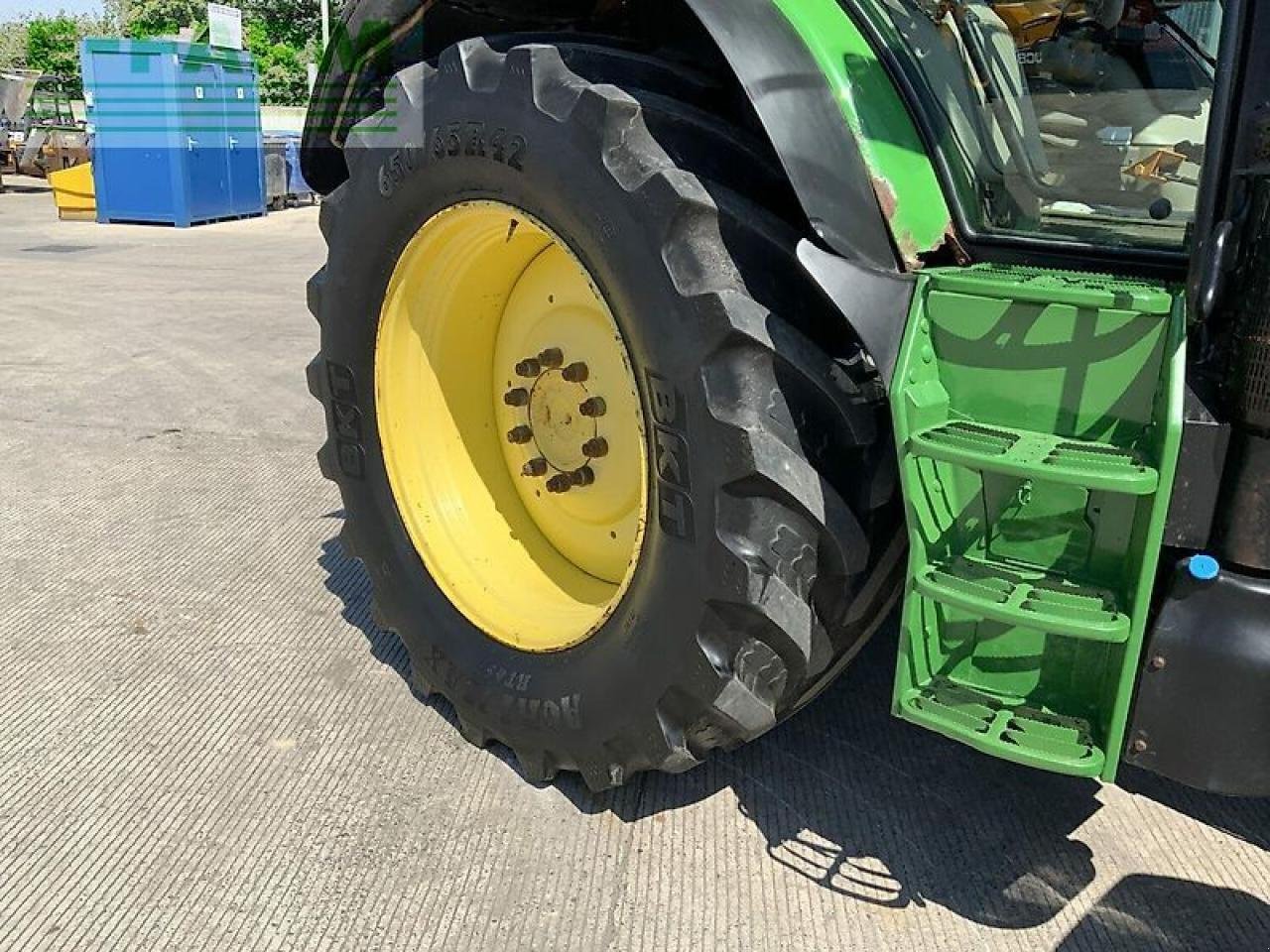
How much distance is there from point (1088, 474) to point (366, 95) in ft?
6.49

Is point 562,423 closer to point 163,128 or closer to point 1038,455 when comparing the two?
point 1038,455

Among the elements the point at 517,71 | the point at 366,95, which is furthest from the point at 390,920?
the point at 366,95

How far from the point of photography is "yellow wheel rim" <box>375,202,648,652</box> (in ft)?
7.84

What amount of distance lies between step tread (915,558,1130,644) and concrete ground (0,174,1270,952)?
2.24ft

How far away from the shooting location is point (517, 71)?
196cm

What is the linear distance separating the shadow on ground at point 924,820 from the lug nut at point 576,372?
2.65 feet

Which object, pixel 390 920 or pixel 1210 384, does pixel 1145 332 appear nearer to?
pixel 1210 384

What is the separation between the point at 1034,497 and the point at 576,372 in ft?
3.54

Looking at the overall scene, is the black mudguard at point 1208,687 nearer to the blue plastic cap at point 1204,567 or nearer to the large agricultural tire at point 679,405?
the blue plastic cap at point 1204,567

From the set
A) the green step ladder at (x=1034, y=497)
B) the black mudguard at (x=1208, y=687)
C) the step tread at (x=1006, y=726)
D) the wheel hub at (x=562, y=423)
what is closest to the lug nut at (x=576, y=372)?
the wheel hub at (x=562, y=423)

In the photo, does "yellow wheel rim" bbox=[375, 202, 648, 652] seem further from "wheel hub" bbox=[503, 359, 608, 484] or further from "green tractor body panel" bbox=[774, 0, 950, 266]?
"green tractor body panel" bbox=[774, 0, 950, 266]

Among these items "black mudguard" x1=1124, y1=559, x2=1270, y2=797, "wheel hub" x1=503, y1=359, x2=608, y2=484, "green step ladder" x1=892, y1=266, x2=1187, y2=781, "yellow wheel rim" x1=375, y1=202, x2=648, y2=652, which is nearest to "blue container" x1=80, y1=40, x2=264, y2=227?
"yellow wheel rim" x1=375, y1=202, x2=648, y2=652

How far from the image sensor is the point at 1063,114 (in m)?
2.00

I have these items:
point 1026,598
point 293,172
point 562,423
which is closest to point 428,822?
point 562,423
